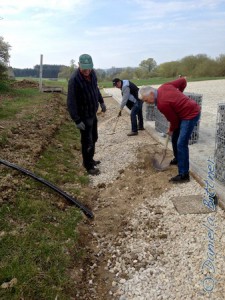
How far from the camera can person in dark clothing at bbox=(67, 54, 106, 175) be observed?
5.76 meters

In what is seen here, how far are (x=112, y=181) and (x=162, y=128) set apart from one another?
3.24 metres

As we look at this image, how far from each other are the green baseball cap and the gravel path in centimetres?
224

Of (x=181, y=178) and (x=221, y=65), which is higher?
(x=221, y=65)

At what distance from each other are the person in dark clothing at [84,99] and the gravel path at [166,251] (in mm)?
1330

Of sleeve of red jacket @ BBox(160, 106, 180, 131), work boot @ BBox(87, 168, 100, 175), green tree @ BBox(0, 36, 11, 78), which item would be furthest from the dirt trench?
green tree @ BBox(0, 36, 11, 78)

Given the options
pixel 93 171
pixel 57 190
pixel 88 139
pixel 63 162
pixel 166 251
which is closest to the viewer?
pixel 166 251

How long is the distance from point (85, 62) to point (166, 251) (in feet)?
11.0

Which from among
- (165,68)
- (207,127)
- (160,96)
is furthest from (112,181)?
(165,68)

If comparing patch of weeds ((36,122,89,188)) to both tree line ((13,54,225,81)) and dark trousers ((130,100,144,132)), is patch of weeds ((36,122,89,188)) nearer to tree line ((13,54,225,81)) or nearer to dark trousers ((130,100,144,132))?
dark trousers ((130,100,144,132))

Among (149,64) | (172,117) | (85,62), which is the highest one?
(149,64)

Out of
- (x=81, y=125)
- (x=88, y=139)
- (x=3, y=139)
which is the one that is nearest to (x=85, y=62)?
(x=81, y=125)

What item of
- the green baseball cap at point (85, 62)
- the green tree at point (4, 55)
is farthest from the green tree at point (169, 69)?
the green baseball cap at point (85, 62)

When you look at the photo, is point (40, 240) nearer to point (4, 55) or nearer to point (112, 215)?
point (112, 215)

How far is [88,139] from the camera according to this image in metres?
6.44
